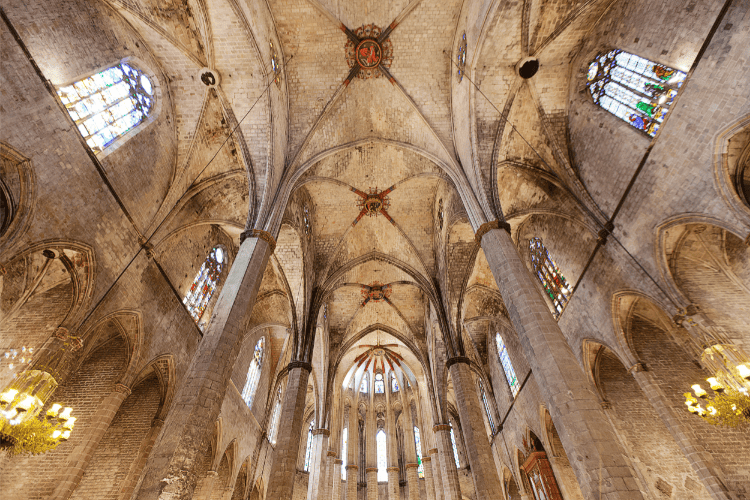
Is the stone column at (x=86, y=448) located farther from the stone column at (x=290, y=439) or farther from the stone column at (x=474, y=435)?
the stone column at (x=474, y=435)

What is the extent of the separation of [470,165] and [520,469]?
13275mm

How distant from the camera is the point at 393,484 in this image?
797 inches

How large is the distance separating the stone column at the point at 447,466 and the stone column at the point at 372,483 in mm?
7089

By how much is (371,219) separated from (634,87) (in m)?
10.4

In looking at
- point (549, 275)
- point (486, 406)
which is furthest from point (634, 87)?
point (486, 406)

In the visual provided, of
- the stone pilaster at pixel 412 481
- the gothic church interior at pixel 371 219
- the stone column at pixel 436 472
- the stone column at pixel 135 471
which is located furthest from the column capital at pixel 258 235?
the stone pilaster at pixel 412 481

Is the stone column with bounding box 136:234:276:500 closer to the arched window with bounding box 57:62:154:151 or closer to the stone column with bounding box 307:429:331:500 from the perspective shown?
the arched window with bounding box 57:62:154:151

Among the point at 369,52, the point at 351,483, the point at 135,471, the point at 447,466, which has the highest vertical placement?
Result: the point at 369,52

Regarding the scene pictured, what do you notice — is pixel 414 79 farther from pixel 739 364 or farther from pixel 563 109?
pixel 739 364

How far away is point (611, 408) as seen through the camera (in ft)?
35.7

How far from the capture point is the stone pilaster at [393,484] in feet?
65.8

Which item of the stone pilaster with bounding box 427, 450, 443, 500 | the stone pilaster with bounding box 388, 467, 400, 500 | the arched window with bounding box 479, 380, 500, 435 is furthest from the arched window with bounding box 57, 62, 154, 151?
the stone pilaster with bounding box 388, 467, 400, 500

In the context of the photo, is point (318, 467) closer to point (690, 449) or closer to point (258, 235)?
point (258, 235)

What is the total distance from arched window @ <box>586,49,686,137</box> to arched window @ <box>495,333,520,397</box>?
35.9ft
